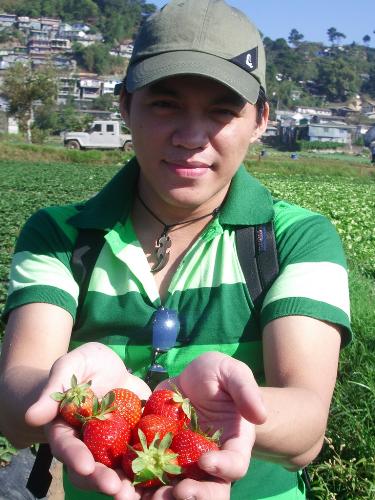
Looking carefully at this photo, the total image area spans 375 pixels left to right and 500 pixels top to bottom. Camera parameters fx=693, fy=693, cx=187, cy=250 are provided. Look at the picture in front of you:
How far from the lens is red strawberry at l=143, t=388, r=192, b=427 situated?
168cm

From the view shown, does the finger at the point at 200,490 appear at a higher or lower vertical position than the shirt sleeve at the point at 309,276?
lower

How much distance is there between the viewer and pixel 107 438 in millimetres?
1595

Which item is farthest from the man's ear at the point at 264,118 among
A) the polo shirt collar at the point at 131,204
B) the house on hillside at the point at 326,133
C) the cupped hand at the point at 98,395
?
the house on hillside at the point at 326,133

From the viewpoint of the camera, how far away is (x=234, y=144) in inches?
79.4

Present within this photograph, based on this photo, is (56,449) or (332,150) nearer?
(56,449)

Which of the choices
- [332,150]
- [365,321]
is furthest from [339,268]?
[332,150]

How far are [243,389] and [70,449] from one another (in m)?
0.40

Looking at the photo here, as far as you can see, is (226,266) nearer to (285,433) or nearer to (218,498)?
(285,433)

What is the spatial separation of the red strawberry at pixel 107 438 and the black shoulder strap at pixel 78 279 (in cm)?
39

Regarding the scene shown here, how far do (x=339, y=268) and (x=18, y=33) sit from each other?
208 metres

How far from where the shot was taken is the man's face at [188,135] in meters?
1.95

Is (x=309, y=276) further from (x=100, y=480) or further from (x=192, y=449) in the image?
(x=100, y=480)

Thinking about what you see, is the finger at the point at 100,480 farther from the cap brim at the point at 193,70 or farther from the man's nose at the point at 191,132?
the cap brim at the point at 193,70

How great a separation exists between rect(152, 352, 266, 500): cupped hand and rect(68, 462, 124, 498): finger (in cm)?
9
